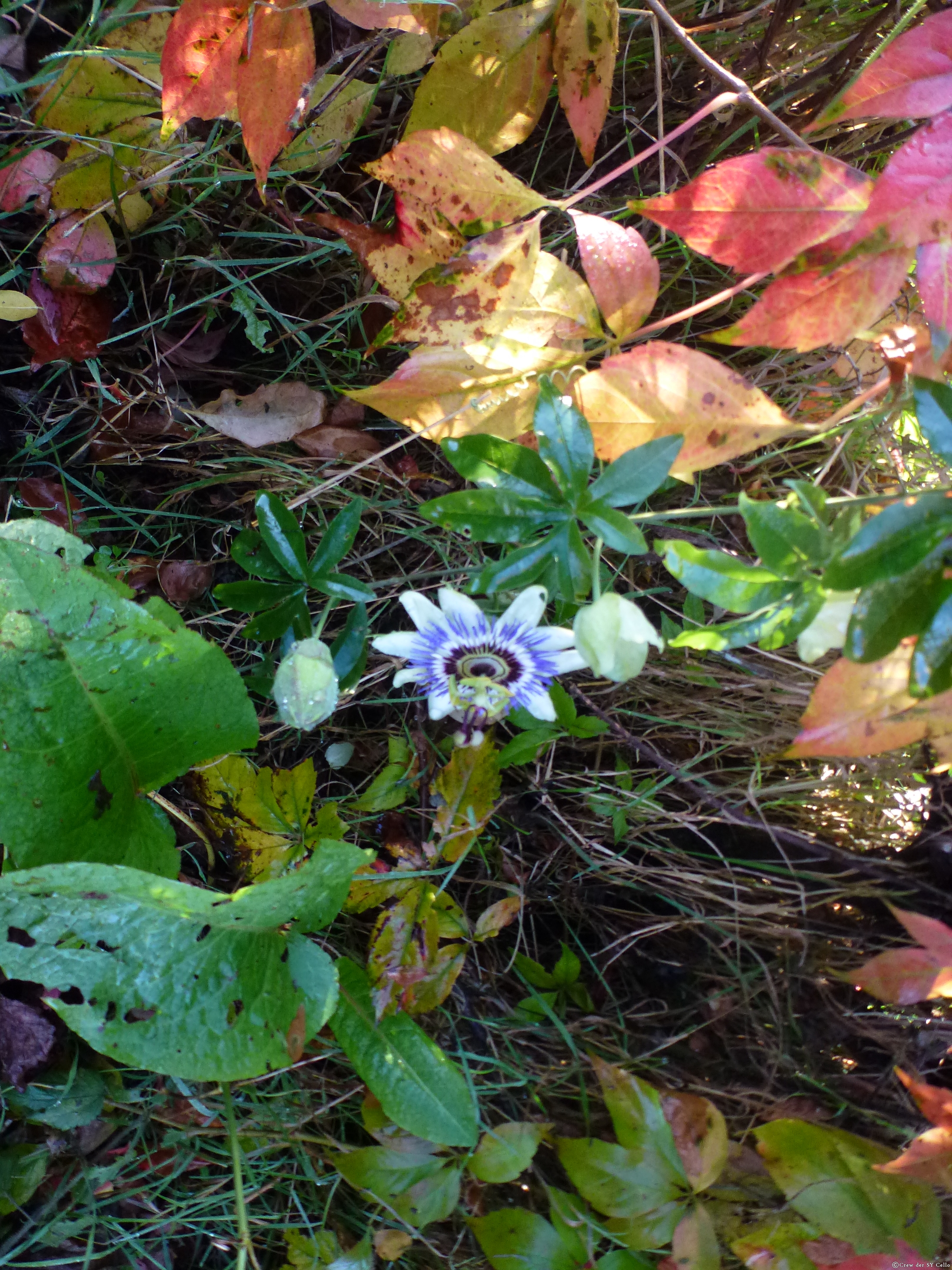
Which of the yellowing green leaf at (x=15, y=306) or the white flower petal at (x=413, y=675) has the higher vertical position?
the yellowing green leaf at (x=15, y=306)

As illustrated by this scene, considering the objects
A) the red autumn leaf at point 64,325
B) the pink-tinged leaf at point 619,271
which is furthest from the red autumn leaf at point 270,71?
the red autumn leaf at point 64,325

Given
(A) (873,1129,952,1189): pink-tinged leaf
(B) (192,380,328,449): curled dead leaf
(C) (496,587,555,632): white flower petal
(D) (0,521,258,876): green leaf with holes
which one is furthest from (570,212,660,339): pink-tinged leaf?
(A) (873,1129,952,1189): pink-tinged leaf

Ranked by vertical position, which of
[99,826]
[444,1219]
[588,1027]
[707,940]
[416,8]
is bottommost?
[444,1219]

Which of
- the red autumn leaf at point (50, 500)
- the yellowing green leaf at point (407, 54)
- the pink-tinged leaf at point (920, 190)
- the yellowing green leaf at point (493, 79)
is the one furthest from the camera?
the red autumn leaf at point (50, 500)

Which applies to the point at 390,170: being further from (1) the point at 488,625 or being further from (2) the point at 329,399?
(1) the point at 488,625

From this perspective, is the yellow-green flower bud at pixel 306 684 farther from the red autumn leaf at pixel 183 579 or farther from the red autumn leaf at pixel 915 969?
the red autumn leaf at pixel 915 969

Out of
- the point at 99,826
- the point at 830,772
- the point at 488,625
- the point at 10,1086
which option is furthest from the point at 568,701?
the point at 10,1086
